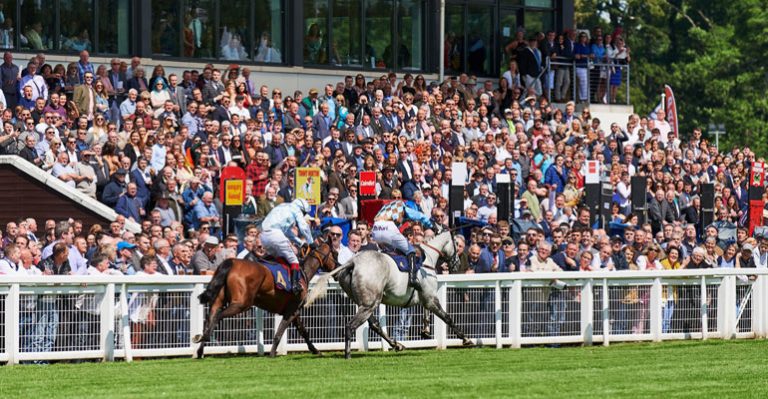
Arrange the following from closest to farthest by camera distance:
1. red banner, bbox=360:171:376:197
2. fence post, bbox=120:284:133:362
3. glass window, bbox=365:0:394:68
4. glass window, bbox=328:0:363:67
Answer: fence post, bbox=120:284:133:362 → red banner, bbox=360:171:376:197 → glass window, bbox=328:0:363:67 → glass window, bbox=365:0:394:68

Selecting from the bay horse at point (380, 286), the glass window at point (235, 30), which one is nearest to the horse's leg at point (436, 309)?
the bay horse at point (380, 286)

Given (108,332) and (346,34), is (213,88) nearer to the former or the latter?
(346,34)

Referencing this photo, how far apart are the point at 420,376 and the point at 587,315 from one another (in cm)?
522

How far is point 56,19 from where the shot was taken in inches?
1067

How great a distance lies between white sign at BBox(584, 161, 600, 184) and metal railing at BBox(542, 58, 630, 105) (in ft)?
19.7

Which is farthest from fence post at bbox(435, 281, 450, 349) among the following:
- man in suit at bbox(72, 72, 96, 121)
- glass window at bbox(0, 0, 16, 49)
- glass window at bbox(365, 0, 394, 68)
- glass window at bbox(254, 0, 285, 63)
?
glass window at bbox(365, 0, 394, 68)

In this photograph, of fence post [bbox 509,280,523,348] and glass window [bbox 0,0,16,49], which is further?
glass window [bbox 0,0,16,49]

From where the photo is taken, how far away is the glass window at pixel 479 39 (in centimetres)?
3362

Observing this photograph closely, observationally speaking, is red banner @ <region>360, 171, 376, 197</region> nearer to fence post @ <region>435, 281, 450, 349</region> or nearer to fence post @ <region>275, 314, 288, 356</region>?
fence post @ <region>435, 281, 450, 349</region>

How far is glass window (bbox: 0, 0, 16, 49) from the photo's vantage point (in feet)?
85.7

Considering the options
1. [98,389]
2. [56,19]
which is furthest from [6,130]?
[98,389]

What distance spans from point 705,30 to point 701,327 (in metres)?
47.3

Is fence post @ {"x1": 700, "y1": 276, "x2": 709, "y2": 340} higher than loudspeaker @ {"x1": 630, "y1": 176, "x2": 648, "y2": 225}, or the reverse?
loudspeaker @ {"x1": 630, "y1": 176, "x2": 648, "y2": 225}

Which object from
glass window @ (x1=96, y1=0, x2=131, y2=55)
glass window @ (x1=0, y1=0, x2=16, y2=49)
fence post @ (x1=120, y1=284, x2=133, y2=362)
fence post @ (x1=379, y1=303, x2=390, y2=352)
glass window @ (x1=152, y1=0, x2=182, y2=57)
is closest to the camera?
fence post @ (x1=120, y1=284, x2=133, y2=362)
